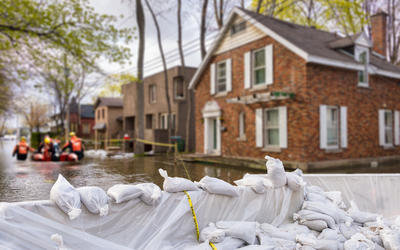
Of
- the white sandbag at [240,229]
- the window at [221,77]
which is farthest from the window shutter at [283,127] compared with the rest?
the white sandbag at [240,229]

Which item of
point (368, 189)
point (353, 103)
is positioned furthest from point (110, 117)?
point (368, 189)

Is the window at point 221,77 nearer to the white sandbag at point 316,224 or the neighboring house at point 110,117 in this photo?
the white sandbag at point 316,224

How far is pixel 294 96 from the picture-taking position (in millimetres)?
11992

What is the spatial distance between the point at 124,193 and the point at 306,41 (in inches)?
461

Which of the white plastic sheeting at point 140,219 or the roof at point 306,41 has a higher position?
the roof at point 306,41

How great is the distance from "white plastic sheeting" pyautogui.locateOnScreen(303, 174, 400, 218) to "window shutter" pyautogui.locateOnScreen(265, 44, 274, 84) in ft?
23.8

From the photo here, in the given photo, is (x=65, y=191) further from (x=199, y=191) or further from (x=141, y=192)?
(x=199, y=191)

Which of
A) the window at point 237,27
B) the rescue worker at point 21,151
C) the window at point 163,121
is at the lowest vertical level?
the rescue worker at point 21,151

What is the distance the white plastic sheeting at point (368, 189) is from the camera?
6.21 m

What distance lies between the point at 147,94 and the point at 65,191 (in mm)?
24884

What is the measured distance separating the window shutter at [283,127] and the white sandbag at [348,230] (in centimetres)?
704

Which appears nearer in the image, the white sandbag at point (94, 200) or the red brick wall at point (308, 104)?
the white sandbag at point (94, 200)

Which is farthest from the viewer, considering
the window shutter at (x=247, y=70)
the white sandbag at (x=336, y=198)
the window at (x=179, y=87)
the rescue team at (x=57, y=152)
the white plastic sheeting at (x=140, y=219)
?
the window at (x=179, y=87)

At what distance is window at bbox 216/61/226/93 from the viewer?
52.8 ft
